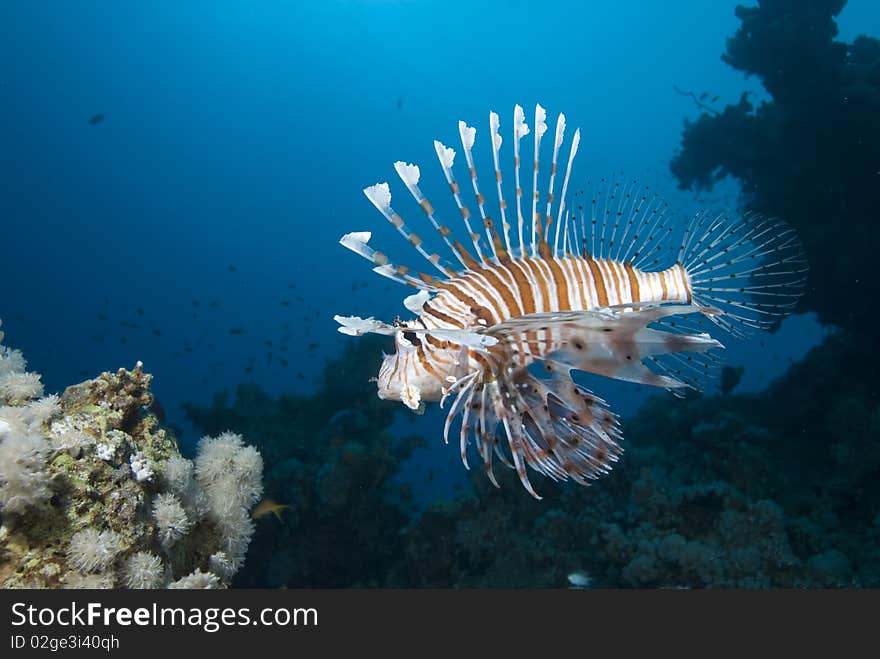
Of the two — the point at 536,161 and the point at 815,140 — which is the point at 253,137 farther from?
the point at 536,161

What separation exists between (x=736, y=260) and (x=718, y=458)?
16.6 feet

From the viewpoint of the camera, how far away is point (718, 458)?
730 cm

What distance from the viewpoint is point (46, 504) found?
201cm

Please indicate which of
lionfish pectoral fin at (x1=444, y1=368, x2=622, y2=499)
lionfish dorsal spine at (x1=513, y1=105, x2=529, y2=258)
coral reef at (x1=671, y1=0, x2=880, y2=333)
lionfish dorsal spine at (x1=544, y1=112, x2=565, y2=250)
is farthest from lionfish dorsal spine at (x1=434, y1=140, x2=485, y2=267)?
coral reef at (x1=671, y1=0, x2=880, y2=333)

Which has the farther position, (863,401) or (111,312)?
(111,312)

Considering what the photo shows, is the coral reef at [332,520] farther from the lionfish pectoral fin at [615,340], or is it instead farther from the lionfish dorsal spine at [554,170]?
the lionfish pectoral fin at [615,340]

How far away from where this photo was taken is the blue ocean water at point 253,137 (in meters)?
57.6

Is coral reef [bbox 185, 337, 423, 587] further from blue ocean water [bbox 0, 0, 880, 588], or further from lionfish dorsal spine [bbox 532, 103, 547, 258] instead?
blue ocean water [bbox 0, 0, 880, 588]

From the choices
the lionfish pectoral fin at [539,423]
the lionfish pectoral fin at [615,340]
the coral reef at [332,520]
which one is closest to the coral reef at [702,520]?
the coral reef at [332,520]

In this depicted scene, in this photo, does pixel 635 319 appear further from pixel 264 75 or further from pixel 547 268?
pixel 264 75

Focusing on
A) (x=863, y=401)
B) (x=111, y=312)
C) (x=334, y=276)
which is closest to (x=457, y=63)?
(x=334, y=276)

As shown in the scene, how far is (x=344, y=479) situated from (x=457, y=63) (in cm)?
7827

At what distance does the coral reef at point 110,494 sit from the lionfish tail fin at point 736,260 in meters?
2.98

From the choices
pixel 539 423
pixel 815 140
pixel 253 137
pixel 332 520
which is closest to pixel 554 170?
pixel 539 423
